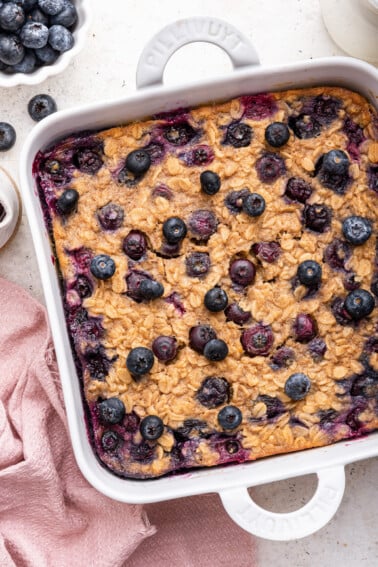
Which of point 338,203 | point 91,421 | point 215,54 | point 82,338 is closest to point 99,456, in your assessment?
point 91,421

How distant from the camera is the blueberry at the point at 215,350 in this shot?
6.97 ft

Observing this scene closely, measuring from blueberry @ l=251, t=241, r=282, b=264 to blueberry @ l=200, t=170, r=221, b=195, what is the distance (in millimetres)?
183

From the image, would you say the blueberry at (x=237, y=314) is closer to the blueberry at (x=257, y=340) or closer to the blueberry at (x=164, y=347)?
the blueberry at (x=257, y=340)

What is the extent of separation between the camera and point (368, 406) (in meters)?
2.21

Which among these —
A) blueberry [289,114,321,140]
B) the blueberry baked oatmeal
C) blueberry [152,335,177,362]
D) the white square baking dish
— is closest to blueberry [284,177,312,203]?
the blueberry baked oatmeal

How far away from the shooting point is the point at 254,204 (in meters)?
2.14

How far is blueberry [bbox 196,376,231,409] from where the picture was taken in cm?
218

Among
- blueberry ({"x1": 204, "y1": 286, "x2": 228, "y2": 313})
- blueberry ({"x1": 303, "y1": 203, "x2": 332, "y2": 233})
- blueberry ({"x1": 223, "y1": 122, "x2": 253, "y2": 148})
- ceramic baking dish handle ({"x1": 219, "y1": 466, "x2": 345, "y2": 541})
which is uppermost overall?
blueberry ({"x1": 223, "y1": 122, "x2": 253, "y2": 148})

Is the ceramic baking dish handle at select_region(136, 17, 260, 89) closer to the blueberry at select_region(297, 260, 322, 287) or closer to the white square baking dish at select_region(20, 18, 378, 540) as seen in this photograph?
the white square baking dish at select_region(20, 18, 378, 540)

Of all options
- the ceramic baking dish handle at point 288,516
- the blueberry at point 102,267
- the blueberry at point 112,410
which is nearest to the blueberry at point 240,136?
the blueberry at point 102,267

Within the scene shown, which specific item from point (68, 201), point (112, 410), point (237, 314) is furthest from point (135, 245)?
point (112, 410)

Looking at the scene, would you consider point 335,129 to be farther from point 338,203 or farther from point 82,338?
point 82,338

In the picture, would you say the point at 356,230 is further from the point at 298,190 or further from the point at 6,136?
the point at 6,136

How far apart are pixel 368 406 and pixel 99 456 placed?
2.33 ft
